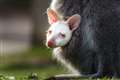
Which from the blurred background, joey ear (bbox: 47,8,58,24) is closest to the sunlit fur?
joey ear (bbox: 47,8,58,24)

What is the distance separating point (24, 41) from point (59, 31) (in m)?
19.0

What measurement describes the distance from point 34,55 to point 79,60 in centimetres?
1203

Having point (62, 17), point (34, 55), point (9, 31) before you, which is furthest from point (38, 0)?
point (62, 17)

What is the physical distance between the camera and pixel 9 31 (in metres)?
32.9

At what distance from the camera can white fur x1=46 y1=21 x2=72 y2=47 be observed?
31.6 feet

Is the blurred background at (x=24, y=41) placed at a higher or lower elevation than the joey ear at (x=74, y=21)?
higher

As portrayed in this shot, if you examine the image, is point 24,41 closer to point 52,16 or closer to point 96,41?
point 52,16

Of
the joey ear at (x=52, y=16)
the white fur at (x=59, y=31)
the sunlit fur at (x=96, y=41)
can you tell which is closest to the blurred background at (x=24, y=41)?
the joey ear at (x=52, y=16)

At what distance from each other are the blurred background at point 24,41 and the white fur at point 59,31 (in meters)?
1.13

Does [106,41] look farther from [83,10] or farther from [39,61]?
[39,61]

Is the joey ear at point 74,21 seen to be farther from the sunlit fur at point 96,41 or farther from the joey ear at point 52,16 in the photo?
the joey ear at point 52,16

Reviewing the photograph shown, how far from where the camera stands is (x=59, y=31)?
31.8 ft

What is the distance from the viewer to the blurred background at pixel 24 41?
1894cm

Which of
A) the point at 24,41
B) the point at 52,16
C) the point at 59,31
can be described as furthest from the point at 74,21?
the point at 24,41
